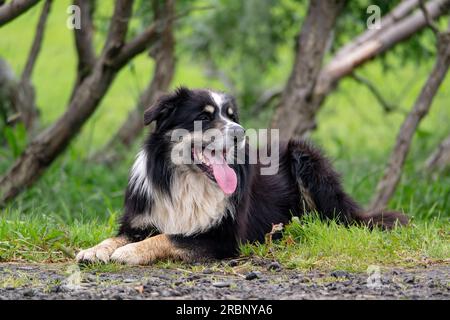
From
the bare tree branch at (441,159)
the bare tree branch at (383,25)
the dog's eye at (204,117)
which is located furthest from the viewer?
the bare tree branch at (383,25)

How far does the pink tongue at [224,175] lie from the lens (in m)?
5.79

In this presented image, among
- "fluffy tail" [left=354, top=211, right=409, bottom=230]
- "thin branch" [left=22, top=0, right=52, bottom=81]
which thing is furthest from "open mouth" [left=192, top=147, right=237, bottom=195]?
"thin branch" [left=22, top=0, right=52, bottom=81]

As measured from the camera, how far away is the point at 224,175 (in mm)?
5801

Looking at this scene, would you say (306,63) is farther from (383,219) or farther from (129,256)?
(129,256)

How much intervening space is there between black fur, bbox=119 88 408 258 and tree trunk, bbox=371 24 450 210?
1253mm

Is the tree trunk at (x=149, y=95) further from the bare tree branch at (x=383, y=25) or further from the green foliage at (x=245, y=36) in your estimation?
the bare tree branch at (x=383, y=25)

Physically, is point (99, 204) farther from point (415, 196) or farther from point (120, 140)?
point (415, 196)

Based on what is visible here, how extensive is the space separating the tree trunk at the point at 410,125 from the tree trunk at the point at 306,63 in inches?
41.9

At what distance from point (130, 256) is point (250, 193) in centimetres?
120

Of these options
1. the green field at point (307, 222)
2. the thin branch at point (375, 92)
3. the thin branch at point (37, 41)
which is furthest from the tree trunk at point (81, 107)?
the thin branch at point (375, 92)

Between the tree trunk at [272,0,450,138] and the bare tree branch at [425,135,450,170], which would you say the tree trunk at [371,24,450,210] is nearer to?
the tree trunk at [272,0,450,138]

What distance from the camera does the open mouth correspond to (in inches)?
228

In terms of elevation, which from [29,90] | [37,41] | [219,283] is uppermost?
[37,41]

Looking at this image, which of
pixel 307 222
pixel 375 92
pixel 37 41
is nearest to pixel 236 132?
pixel 307 222
